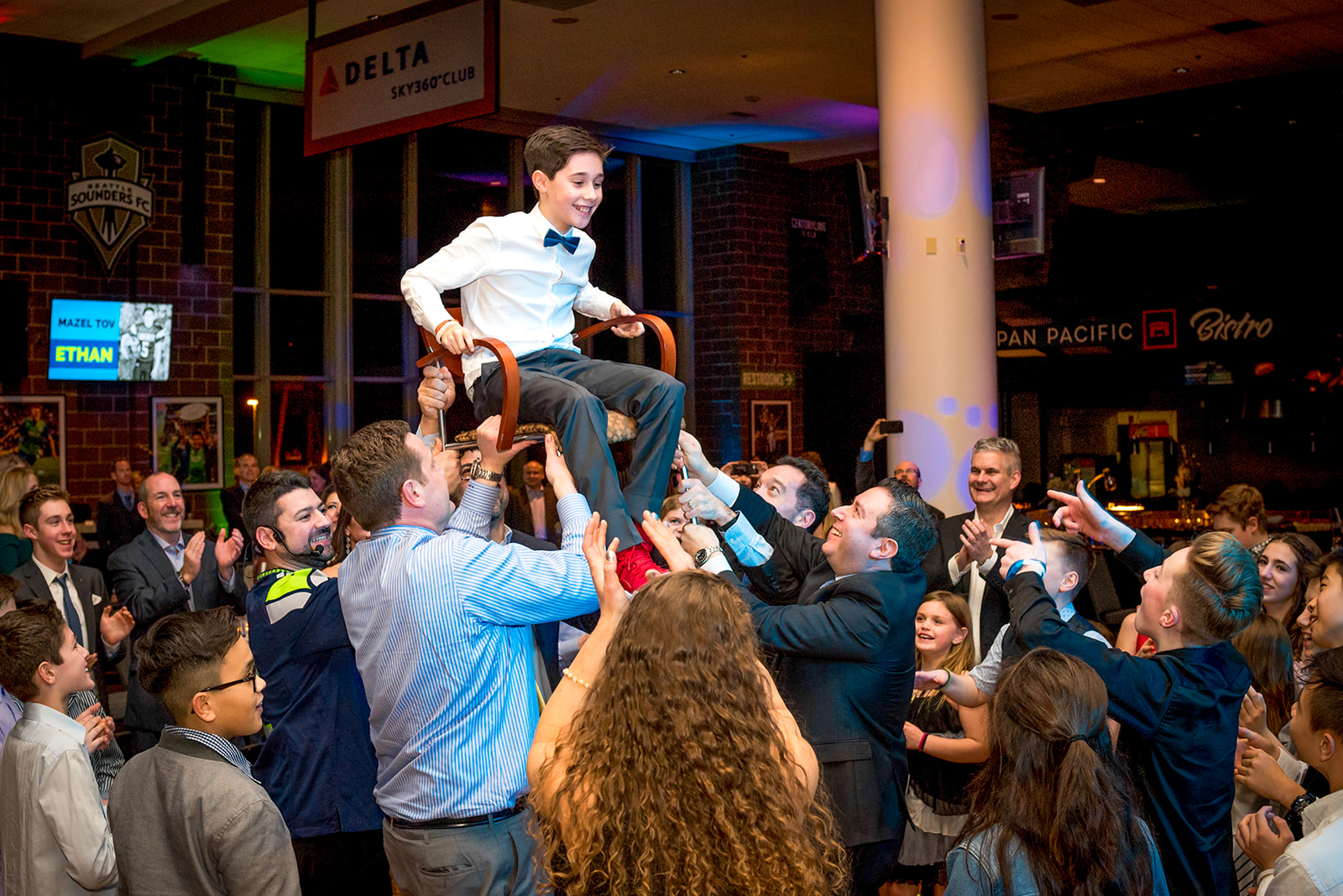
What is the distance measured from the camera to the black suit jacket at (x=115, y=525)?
8164mm

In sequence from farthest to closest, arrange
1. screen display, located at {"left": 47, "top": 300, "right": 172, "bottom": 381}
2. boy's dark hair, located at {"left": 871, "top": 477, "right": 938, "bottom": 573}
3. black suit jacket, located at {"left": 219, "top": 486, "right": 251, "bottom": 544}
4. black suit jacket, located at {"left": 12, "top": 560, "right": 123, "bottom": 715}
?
black suit jacket, located at {"left": 219, "top": 486, "right": 251, "bottom": 544}, screen display, located at {"left": 47, "top": 300, "right": 172, "bottom": 381}, black suit jacket, located at {"left": 12, "top": 560, "right": 123, "bottom": 715}, boy's dark hair, located at {"left": 871, "top": 477, "right": 938, "bottom": 573}

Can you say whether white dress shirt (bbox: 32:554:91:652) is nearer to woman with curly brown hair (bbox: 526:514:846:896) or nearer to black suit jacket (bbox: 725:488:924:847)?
black suit jacket (bbox: 725:488:924:847)

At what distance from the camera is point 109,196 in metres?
8.98

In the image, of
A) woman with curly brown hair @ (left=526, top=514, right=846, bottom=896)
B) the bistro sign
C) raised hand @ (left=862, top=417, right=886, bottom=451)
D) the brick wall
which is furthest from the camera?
the bistro sign

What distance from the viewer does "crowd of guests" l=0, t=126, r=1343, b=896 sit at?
1.76 meters

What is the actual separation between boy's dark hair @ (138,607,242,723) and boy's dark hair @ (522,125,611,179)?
142cm

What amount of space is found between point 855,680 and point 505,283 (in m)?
1.41

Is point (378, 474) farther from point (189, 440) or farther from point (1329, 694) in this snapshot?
point (189, 440)

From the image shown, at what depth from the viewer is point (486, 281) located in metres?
3.30

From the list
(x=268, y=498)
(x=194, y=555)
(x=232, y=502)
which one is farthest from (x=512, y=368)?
(x=232, y=502)

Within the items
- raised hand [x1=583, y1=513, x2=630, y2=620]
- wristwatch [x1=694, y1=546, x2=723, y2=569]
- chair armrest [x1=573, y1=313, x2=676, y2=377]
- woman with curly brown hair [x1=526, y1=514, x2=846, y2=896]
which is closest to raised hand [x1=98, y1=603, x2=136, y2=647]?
chair armrest [x1=573, y1=313, x2=676, y2=377]

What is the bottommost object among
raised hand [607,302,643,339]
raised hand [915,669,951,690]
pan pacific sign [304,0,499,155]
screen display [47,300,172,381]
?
raised hand [915,669,951,690]

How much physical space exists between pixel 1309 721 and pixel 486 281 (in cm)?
222

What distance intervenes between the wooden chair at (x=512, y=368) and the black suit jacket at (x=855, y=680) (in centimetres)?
64
